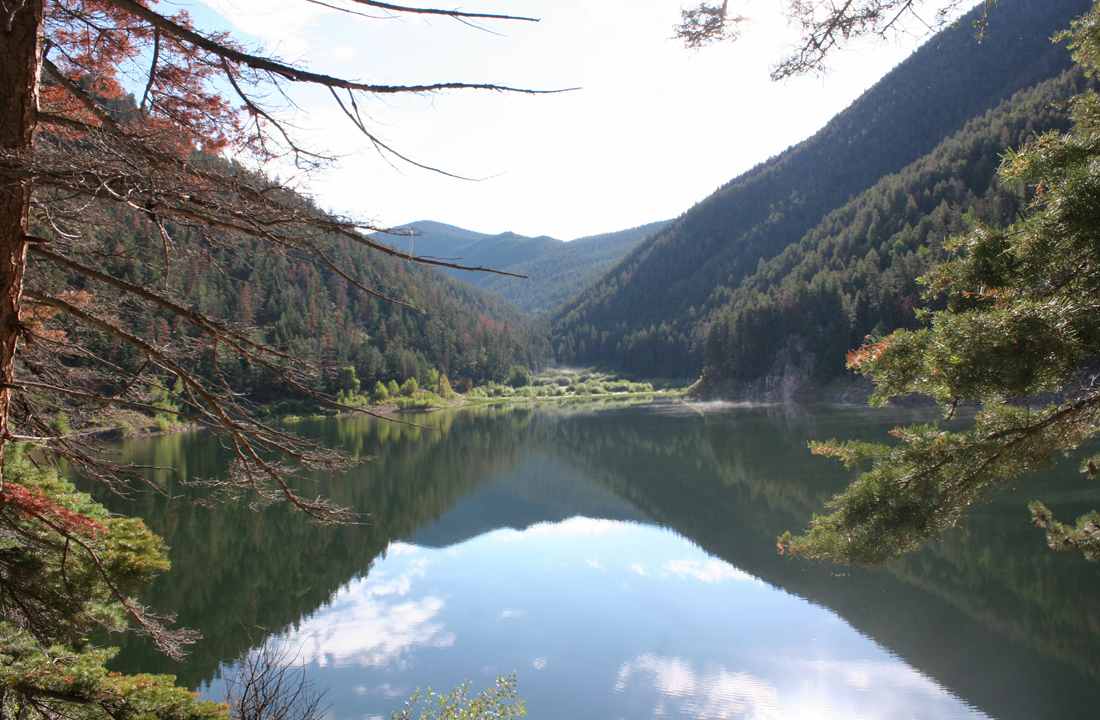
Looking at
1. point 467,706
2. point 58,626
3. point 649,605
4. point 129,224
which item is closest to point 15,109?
point 129,224

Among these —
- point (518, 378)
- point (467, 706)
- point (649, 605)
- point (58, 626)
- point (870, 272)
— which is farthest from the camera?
point (518, 378)

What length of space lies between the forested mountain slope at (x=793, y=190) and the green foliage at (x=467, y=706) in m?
96.0

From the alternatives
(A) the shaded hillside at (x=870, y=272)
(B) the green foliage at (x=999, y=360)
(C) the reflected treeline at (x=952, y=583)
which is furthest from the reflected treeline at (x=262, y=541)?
(A) the shaded hillside at (x=870, y=272)

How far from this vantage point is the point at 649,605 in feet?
48.6

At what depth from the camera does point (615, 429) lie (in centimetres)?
5031

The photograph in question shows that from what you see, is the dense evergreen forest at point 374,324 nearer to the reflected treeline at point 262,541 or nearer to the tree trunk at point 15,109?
the reflected treeline at point 262,541

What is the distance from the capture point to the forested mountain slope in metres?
113

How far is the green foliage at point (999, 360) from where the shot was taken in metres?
4.66

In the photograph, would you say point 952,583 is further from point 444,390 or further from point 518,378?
point 518,378

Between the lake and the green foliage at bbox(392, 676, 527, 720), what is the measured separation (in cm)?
48

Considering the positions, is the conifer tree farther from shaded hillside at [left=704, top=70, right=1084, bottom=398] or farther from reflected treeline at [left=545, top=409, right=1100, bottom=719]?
shaded hillside at [left=704, top=70, right=1084, bottom=398]

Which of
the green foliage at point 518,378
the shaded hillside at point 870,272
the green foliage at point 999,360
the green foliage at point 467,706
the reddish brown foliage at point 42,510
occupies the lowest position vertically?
the green foliage at point 467,706

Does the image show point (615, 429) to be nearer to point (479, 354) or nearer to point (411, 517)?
point (411, 517)

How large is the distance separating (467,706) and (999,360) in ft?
24.4
